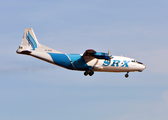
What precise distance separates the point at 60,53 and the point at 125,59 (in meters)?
11.8

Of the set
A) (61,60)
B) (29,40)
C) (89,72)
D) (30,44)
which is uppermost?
(29,40)

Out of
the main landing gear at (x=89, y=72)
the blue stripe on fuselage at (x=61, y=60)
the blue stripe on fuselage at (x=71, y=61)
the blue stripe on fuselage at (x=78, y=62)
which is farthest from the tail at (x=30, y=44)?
the main landing gear at (x=89, y=72)

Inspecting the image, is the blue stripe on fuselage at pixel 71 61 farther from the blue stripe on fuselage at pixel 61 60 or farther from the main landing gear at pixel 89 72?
the main landing gear at pixel 89 72

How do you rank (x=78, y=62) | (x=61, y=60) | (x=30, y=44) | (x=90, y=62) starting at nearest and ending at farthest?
(x=61, y=60) → (x=30, y=44) → (x=78, y=62) → (x=90, y=62)

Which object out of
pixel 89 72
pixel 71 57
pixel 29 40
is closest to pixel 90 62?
pixel 89 72

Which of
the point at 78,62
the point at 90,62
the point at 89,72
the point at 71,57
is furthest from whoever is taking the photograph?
the point at 89,72

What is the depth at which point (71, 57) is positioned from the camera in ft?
177

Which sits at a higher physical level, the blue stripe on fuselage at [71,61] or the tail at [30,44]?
the tail at [30,44]

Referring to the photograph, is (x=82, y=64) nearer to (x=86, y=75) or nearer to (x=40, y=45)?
(x=86, y=75)

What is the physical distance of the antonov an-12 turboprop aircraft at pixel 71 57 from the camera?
5278cm

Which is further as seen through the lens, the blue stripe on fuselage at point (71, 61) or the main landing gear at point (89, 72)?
the main landing gear at point (89, 72)

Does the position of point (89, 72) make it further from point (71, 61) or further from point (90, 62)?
point (71, 61)

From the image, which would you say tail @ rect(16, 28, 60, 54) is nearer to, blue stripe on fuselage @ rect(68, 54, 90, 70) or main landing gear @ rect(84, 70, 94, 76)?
blue stripe on fuselage @ rect(68, 54, 90, 70)

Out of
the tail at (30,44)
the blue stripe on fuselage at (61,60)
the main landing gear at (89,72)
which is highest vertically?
the tail at (30,44)
